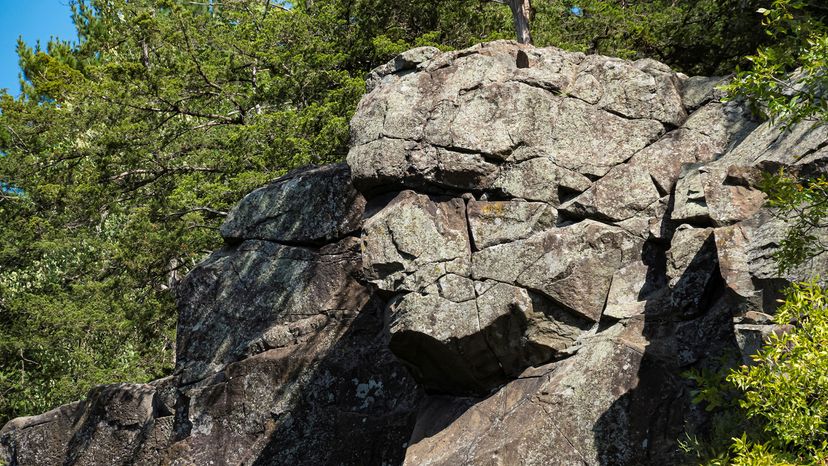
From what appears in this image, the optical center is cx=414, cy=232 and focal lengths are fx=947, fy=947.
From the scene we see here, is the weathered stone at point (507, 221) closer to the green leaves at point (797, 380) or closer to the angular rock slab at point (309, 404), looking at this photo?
the angular rock slab at point (309, 404)

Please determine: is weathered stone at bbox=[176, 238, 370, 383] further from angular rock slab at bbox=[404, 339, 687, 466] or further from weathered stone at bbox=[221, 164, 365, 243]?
angular rock slab at bbox=[404, 339, 687, 466]

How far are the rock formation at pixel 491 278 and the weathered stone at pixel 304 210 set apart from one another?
0.10ft

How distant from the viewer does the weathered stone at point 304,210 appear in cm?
1241

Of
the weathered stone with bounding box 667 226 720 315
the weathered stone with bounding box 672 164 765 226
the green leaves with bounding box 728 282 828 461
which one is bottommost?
the green leaves with bounding box 728 282 828 461

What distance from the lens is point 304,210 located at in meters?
12.6

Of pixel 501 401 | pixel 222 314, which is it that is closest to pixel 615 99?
pixel 501 401

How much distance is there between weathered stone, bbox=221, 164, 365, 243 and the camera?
1241 cm

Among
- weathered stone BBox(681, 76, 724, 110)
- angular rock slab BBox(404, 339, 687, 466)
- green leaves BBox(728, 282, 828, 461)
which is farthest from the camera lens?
weathered stone BBox(681, 76, 724, 110)

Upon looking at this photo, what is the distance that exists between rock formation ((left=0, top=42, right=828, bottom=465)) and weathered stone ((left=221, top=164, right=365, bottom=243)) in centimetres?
3

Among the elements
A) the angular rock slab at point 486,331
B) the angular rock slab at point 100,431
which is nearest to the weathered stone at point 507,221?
the angular rock slab at point 486,331

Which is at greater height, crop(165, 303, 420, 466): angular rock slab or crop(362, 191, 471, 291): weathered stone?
crop(362, 191, 471, 291): weathered stone

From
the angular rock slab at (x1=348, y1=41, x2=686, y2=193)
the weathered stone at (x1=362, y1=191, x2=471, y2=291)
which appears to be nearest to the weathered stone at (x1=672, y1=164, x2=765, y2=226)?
the angular rock slab at (x1=348, y1=41, x2=686, y2=193)

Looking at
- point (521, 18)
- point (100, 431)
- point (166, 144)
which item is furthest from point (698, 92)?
point (166, 144)

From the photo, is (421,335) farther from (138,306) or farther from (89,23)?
(89,23)
